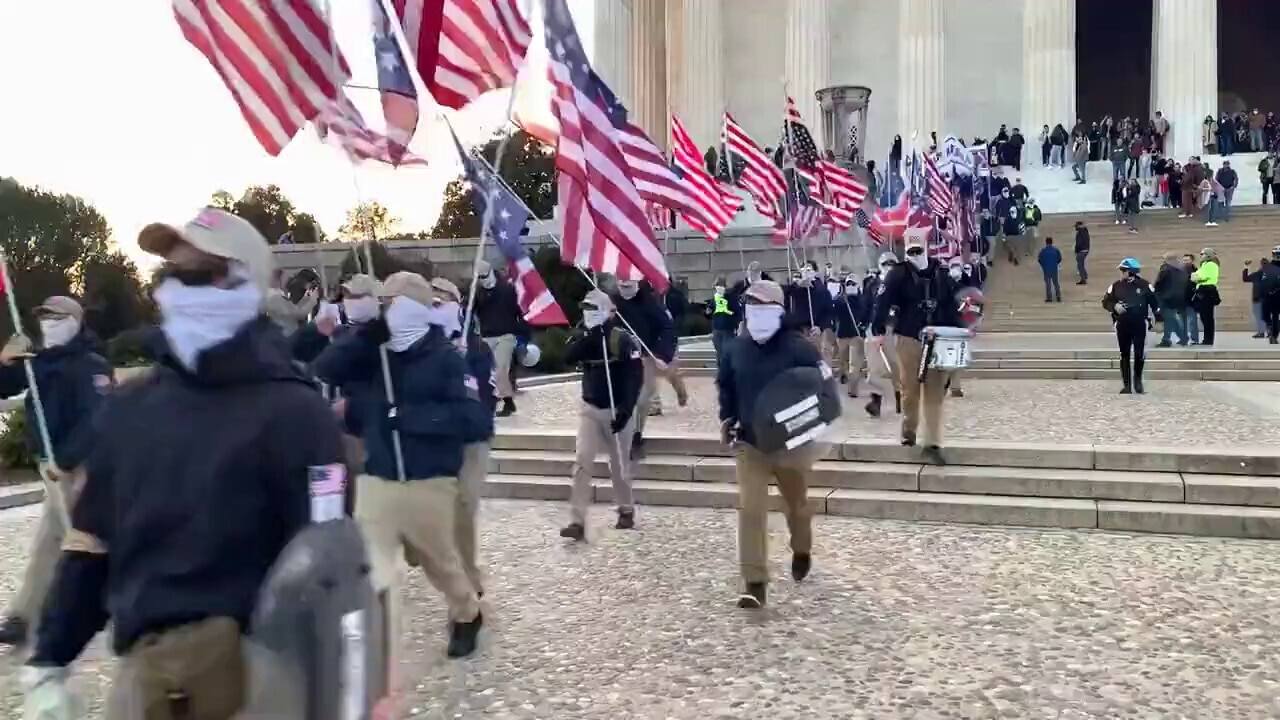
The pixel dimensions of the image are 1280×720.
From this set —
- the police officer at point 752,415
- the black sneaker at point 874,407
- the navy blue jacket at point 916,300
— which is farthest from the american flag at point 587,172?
the black sneaker at point 874,407

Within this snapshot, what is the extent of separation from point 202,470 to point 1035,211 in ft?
86.7

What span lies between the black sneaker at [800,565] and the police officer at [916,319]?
2.84 m

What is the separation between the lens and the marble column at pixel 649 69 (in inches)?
1571

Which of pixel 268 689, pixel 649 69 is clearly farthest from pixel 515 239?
pixel 649 69

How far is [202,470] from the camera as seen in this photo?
2010 mm

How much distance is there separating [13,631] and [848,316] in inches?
414

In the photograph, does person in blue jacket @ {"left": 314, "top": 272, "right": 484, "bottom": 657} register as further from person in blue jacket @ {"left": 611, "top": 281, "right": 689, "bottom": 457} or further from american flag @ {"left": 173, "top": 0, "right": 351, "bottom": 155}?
person in blue jacket @ {"left": 611, "top": 281, "right": 689, "bottom": 457}

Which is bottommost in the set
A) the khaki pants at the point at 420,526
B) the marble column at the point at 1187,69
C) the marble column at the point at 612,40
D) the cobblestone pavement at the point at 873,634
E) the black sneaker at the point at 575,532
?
the cobblestone pavement at the point at 873,634

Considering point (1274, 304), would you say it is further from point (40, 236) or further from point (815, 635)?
point (40, 236)

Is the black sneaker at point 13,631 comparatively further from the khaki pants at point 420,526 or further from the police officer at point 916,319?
the police officer at point 916,319

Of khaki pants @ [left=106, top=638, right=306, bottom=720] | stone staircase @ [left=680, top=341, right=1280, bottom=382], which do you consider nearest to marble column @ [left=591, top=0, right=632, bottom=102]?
stone staircase @ [left=680, top=341, right=1280, bottom=382]

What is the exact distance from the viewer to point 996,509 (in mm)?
7793

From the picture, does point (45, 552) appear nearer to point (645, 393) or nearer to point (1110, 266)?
point (645, 393)

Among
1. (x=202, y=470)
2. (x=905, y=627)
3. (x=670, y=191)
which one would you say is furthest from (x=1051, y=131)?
(x=202, y=470)
